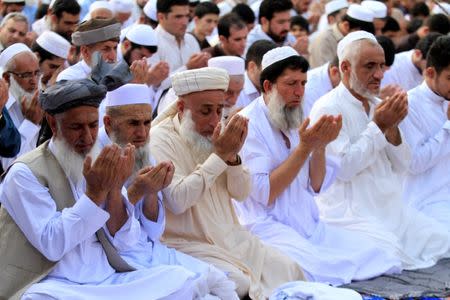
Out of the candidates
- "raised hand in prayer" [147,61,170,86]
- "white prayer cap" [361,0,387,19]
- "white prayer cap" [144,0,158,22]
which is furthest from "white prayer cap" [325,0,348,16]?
"raised hand in prayer" [147,61,170,86]

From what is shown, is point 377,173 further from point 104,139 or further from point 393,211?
point 104,139

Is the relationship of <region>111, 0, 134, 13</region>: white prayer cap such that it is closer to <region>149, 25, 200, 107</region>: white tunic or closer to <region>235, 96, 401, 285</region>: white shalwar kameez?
<region>149, 25, 200, 107</region>: white tunic

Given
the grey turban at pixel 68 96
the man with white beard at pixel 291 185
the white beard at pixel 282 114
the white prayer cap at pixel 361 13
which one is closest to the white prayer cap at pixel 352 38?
the man with white beard at pixel 291 185

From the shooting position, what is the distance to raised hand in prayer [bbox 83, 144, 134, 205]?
4855 millimetres

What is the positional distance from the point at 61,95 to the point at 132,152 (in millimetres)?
444

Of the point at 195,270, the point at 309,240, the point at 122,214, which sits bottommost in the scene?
the point at 309,240

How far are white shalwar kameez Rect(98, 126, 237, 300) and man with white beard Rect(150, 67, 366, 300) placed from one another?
0.24 m

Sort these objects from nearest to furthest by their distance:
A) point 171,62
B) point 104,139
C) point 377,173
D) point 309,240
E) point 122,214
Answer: point 122,214 < point 104,139 < point 309,240 < point 377,173 < point 171,62

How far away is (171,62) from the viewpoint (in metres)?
10.1

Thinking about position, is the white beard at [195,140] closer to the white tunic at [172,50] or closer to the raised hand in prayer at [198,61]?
the raised hand in prayer at [198,61]

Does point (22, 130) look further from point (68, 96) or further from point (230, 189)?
point (68, 96)

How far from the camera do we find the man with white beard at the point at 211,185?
589 centimetres

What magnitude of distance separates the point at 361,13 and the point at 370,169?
4.27 m

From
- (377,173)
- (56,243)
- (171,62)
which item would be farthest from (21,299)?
(171,62)
